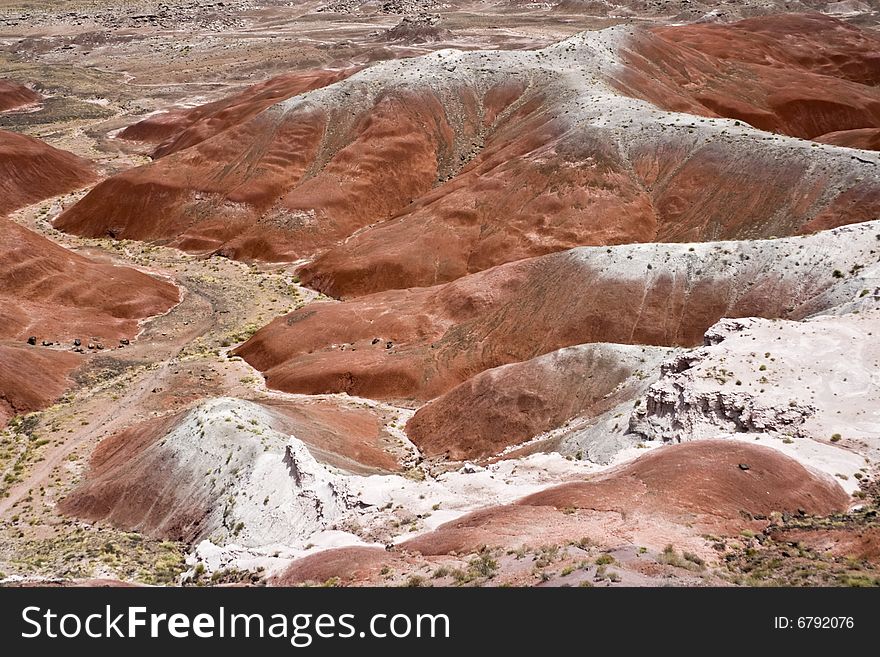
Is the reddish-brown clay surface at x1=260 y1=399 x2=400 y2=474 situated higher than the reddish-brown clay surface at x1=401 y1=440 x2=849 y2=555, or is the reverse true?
the reddish-brown clay surface at x1=401 y1=440 x2=849 y2=555

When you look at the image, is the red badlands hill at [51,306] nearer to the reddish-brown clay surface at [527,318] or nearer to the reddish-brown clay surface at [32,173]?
the reddish-brown clay surface at [527,318]

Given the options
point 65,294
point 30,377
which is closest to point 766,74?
point 65,294

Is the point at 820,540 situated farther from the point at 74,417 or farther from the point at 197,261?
the point at 197,261

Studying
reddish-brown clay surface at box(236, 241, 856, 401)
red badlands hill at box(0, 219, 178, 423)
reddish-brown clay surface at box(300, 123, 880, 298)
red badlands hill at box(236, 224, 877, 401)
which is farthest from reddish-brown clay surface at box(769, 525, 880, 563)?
red badlands hill at box(0, 219, 178, 423)

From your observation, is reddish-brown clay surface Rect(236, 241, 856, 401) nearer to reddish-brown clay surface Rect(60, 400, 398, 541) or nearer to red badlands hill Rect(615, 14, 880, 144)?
reddish-brown clay surface Rect(60, 400, 398, 541)

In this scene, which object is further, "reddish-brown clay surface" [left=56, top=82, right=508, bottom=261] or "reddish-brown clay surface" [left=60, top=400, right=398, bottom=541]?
"reddish-brown clay surface" [left=56, top=82, right=508, bottom=261]

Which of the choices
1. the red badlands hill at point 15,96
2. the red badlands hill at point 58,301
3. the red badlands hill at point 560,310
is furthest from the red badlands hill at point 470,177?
the red badlands hill at point 15,96
